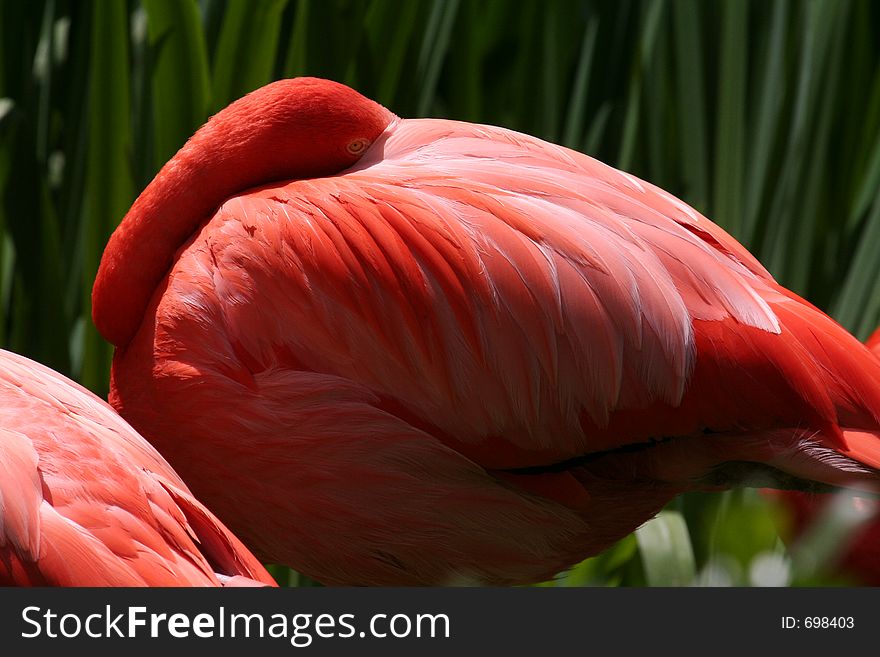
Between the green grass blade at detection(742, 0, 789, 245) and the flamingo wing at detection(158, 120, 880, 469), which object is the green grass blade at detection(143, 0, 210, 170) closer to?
the flamingo wing at detection(158, 120, 880, 469)

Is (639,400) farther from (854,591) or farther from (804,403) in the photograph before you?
(854,591)

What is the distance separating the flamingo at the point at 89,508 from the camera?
0.88 m

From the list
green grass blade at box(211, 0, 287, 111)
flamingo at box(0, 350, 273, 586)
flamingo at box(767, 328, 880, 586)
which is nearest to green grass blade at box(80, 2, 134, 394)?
green grass blade at box(211, 0, 287, 111)

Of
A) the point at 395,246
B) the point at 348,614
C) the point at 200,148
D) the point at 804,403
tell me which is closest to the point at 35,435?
the point at 348,614

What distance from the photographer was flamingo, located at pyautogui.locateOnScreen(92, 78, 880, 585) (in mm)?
1364

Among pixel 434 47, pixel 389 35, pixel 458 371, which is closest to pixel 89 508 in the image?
pixel 458 371

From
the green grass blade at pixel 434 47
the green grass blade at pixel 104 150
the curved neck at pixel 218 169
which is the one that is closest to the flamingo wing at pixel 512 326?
the curved neck at pixel 218 169

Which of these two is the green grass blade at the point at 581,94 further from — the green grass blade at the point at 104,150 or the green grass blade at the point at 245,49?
the green grass blade at the point at 104,150

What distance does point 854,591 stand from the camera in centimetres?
73

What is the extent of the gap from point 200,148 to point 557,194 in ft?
1.58

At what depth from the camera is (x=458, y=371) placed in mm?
1376

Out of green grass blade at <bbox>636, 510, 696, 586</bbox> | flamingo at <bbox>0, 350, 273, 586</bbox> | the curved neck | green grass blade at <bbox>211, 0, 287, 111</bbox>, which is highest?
green grass blade at <bbox>211, 0, 287, 111</bbox>

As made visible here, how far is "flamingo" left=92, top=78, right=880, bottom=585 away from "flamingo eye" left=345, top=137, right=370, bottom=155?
0.12 m

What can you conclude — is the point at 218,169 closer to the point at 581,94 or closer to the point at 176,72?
the point at 176,72
